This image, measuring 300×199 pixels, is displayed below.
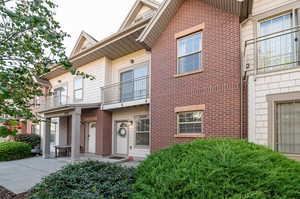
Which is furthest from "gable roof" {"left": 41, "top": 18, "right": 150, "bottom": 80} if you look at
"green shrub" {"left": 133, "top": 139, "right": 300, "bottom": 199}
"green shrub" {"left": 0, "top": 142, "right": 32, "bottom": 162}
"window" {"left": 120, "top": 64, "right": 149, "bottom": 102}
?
"green shrub" {"left": 133, "top": 139, "right": 300, "bottom": 199}

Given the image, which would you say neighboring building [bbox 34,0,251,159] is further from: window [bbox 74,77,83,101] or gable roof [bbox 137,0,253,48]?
window [bbox 74,77,83,101]

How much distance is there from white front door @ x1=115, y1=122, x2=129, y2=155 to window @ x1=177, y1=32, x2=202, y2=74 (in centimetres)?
544

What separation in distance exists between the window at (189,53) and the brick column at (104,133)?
6162mm

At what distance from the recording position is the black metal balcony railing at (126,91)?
1112 centimetres

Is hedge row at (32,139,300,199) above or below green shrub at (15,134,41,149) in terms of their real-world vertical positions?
above

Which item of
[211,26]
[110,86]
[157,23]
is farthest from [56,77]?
[211,26]

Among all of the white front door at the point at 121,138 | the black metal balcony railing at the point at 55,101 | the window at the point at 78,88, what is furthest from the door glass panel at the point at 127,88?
the black metal balcony railing at the point at 55,101

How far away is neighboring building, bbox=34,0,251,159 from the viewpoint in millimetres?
7266

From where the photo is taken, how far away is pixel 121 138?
40.6 ft

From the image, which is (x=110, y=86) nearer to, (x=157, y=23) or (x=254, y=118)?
(x=157, y=23)

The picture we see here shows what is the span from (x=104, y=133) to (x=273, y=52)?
990 cm

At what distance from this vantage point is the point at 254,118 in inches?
Answer: 248

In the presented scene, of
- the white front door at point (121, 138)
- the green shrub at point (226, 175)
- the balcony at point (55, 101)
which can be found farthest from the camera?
the balcony at point (55, 101)

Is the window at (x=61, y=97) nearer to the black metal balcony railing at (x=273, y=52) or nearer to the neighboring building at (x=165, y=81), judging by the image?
the neighboring building at (x=165, y=81)
